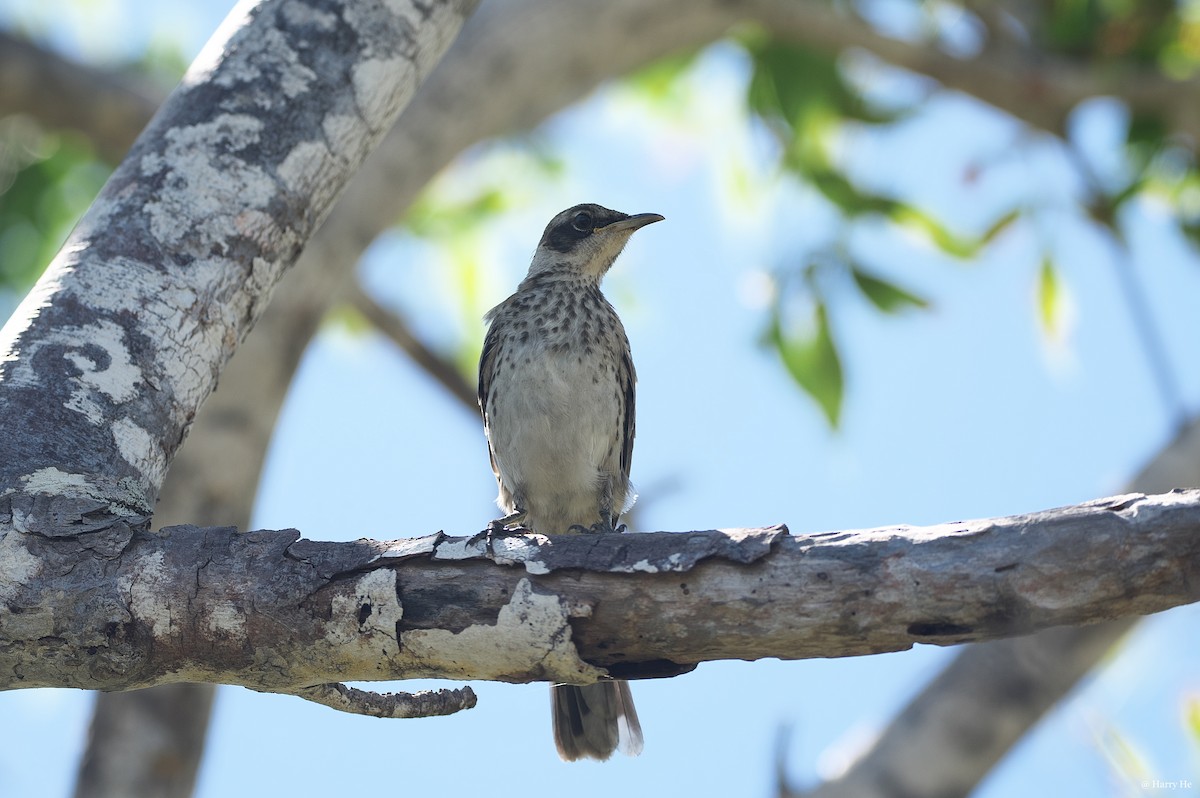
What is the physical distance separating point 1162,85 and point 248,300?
258 inches

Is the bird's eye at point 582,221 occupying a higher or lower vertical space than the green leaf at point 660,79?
Answer: lower

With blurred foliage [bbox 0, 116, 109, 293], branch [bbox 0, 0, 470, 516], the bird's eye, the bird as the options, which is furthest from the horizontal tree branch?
blurred foliage [bbox 0, 116, 109, 293]

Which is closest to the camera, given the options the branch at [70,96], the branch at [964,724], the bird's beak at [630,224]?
the branch at [964,724]

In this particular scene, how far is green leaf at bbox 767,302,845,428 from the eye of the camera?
7805 mm

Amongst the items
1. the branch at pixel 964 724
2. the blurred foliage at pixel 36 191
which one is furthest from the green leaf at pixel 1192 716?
the blurred foliage at pixel 36 191

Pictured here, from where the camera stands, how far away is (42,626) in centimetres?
267

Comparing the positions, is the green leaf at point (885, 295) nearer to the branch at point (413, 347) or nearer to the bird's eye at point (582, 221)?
the bird's eye at point (582, 221)

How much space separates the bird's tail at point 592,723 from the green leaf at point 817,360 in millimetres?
3497

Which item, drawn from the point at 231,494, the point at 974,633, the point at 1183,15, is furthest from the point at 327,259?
the point at 1183,15

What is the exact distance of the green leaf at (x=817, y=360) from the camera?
307 inches

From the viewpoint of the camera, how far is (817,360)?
25.7ft

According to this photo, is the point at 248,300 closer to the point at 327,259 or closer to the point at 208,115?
the point at 208,115

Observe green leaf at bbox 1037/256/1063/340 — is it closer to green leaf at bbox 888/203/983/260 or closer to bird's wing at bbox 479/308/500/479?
green leaf at bbox 888/203/983/260

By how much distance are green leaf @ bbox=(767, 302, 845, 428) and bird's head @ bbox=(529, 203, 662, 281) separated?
6.37 feet
